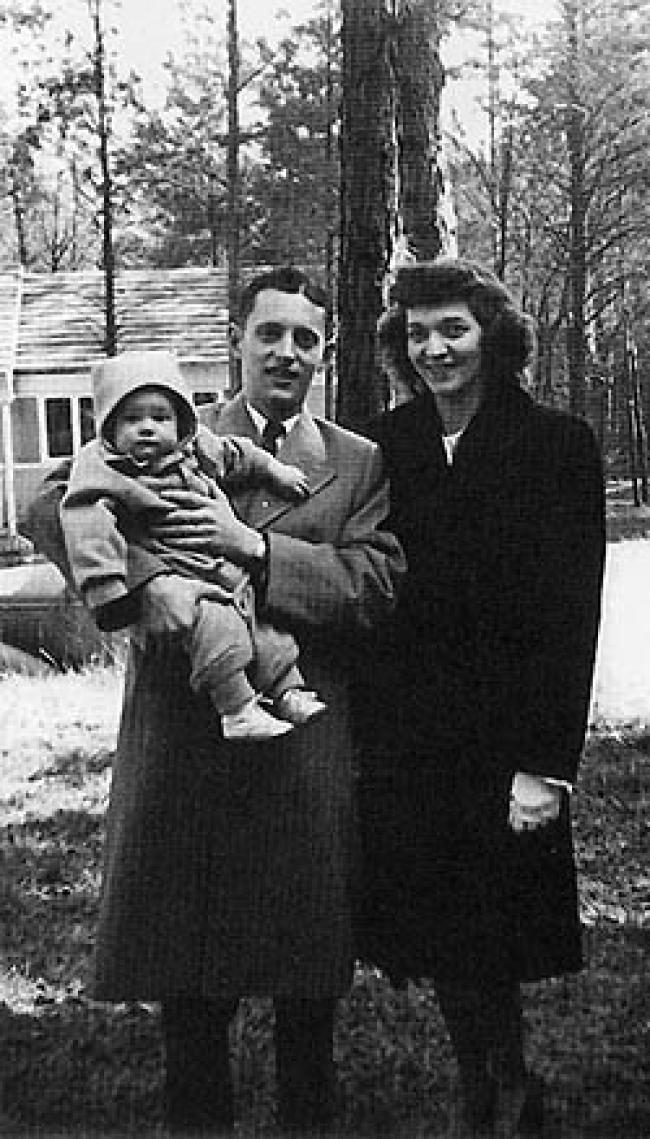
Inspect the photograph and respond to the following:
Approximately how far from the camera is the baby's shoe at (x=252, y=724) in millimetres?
2025

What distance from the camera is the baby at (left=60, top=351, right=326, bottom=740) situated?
195cm

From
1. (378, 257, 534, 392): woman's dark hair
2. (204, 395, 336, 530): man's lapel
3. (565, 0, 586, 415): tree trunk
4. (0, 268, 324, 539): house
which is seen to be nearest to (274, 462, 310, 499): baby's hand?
(204, 395, 336, 530): man's lapel

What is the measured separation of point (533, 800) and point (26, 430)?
105cm

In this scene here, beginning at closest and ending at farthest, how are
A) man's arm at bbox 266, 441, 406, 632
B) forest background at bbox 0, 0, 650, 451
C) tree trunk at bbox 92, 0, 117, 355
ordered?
man's arm at bbox 266, 441, 406, 632 → forest background at bbox 0, 0, 650, 451 → tree trunk at bbox 92, 0, 117, 355

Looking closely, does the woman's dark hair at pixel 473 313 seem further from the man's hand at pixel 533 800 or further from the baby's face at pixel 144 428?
the man's hand at pixel 533 800

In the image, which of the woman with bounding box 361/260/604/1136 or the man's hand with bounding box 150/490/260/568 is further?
the woman with bounding box 361/260/604/1136

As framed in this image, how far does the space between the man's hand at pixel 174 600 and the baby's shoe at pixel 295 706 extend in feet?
0.61

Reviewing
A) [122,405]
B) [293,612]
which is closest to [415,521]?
[293,612]

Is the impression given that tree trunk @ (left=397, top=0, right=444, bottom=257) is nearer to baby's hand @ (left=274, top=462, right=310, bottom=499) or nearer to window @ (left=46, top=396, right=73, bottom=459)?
baby's hand @ (left=274, top=462, right=310, bottom=499)

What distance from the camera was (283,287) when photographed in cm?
213

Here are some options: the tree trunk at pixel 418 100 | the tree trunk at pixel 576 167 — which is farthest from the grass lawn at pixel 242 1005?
the tree trunk at pixel 418 100

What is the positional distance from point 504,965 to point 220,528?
0.88 meters

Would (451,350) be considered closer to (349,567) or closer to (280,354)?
(280,354)

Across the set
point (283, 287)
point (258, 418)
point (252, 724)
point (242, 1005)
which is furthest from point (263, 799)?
point (283, 287)
